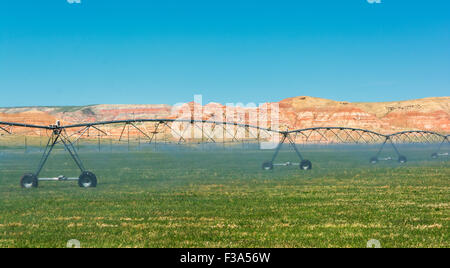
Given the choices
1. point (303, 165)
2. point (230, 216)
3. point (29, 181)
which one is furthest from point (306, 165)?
point (230, 216)

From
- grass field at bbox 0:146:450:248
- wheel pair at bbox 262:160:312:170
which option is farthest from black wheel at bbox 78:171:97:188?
wheel pair at bbox 262:160:312:170

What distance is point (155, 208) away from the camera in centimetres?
2461

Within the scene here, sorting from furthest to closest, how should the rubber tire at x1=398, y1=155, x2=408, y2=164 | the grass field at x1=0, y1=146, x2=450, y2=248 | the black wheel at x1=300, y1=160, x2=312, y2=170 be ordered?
1. the rubber tire at x1=398, y1=155, x2=408, y2=164
2. the black wheel at x1=300, y1=160, x2=312, y2=170
3. the grass field at x1=0, y1=146, x2=450, y2=248

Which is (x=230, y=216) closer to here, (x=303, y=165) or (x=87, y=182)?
(x=87, y=182)

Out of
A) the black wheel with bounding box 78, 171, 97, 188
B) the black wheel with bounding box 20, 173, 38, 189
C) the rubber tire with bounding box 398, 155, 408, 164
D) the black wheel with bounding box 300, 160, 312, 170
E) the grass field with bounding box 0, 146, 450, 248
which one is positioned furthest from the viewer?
the rubber tire with bounding box 398, 155, 408, 164

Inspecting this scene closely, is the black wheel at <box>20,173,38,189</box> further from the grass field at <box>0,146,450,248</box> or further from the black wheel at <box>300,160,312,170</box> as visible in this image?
the black wheel at <box>300,160,312,170</box>

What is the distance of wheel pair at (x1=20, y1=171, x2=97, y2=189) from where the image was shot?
36.8m

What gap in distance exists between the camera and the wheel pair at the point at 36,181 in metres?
36.8

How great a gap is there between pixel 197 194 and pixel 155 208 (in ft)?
23.2

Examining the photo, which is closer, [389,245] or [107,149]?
[389,245]

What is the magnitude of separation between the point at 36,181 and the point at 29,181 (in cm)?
55

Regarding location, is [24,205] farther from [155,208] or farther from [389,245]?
[389,245]
